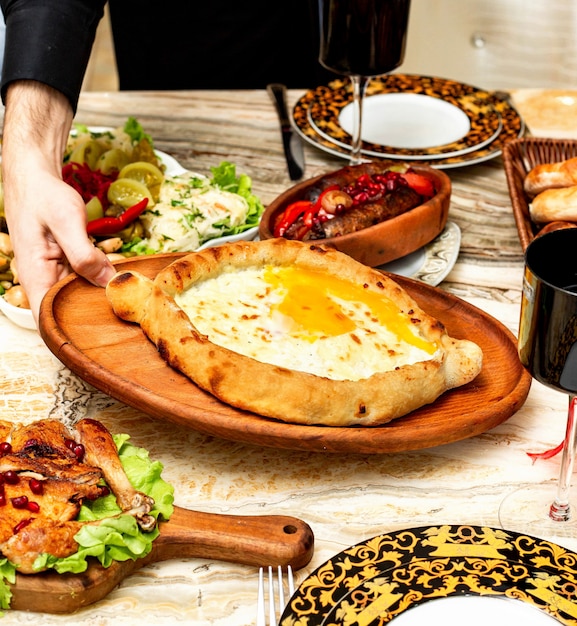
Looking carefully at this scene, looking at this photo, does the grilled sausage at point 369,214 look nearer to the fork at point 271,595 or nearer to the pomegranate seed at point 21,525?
the fork at point 271,595

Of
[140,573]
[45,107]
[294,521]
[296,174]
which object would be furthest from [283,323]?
[296,174]

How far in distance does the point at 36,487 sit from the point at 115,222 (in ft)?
3.69

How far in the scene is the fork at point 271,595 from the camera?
54.8 inches

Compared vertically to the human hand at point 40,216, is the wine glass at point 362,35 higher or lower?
higher

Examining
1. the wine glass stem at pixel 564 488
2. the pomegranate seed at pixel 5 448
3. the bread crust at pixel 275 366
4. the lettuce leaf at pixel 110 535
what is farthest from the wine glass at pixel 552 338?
the pomegranate seed at pixel 5 448

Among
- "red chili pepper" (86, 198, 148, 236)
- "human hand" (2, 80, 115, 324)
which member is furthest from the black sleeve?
"red chili pepper" (86, 198, 148, 236)

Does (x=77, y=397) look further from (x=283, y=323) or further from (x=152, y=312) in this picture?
(x=283, y=323)

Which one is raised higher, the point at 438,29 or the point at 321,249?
the point at 321,249

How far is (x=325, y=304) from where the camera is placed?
1.90 meters

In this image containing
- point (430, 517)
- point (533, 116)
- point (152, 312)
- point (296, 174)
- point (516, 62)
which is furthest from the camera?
point (516, 62)

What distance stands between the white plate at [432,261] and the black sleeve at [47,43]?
1.03m

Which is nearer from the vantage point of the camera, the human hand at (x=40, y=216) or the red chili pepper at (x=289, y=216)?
the human hand at (x=40, y=216)

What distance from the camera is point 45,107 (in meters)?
2.37

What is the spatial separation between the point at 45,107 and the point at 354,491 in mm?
1366
